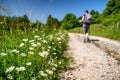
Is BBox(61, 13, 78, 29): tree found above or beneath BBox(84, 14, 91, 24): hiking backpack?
above

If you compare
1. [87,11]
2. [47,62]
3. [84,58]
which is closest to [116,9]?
[87,11]

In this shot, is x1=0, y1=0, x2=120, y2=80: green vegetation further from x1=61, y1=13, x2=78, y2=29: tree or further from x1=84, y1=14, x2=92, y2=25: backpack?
x1=61, y1=13, x2=78, y2=29: tree

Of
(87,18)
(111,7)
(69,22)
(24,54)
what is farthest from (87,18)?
(69,22)

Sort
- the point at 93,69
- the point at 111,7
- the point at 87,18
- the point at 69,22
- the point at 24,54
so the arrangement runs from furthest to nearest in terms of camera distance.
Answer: the point at 69,22
the point at 111,7
the point at 87,18
the point at 93,69
the point at 24,54

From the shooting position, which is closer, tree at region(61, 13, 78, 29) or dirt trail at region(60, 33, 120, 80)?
dirt trail at region(60, 33, 120, 80)

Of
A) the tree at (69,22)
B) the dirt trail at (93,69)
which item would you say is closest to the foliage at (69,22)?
the tree at (69,22)

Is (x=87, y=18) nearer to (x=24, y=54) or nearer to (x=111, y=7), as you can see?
(x=24, y=54)

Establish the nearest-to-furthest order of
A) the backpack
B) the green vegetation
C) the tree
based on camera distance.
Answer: the green vegetation, the backpack, the tree

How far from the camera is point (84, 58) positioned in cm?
1132

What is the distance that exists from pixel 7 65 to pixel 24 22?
4.14m

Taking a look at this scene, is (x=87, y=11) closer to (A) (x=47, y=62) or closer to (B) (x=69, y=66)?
(B) (x=69, y=66)

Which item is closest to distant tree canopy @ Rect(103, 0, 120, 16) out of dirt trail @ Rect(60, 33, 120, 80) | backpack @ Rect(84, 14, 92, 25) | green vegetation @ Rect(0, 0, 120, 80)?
backpack @ Rect(84, 14, 92, 25)

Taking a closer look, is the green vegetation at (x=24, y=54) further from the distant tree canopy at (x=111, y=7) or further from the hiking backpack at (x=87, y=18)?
the distant tree canopy at (x=111, y=7)

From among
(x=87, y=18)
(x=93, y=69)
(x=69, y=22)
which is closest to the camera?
(x=93, y=69)
